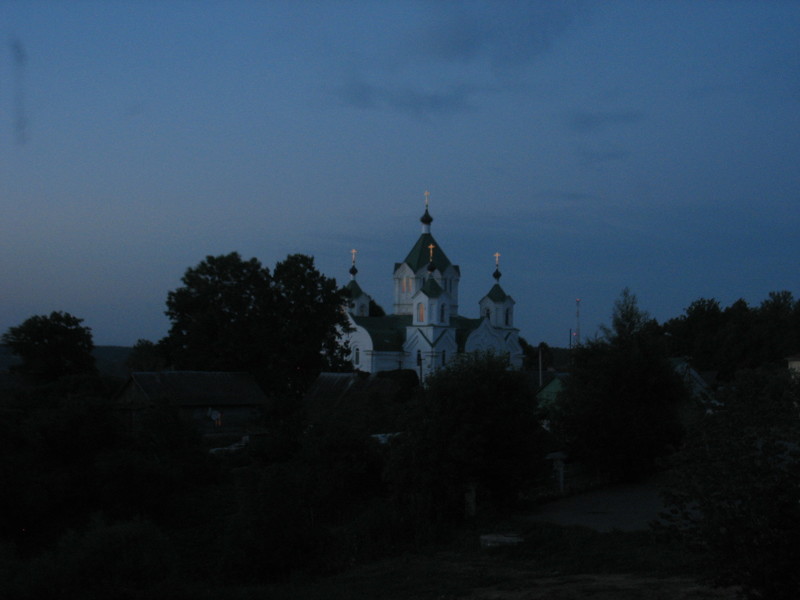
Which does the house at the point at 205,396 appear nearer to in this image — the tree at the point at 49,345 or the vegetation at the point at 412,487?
the vegetation at the point at 412,487

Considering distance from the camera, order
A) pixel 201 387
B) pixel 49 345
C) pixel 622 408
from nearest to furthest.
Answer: pixel 622 408, pixel 201 387, pixel 49 345

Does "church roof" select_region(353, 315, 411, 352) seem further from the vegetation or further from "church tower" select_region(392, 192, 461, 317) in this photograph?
the vegetation

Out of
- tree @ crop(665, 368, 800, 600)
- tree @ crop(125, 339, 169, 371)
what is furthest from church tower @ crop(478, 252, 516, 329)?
tree @ crop(665, 368, 800, 600)

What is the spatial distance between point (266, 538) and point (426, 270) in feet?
203

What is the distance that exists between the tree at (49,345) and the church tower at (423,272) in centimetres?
3268

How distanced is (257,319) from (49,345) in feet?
46.1

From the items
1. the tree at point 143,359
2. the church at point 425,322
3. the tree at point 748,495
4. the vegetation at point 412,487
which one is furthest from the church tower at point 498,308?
the tree at point 748,495

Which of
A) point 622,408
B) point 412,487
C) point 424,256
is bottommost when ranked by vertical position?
point 412,487

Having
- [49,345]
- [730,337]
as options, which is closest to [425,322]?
[730,337]

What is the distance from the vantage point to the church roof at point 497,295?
83.5 m

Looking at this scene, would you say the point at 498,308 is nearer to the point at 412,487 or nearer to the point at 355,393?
the point at 355,393

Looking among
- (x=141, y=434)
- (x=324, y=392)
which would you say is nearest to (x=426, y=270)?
(x=324, y=392)

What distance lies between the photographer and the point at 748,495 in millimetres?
8883

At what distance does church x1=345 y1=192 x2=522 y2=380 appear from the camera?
73.3m
